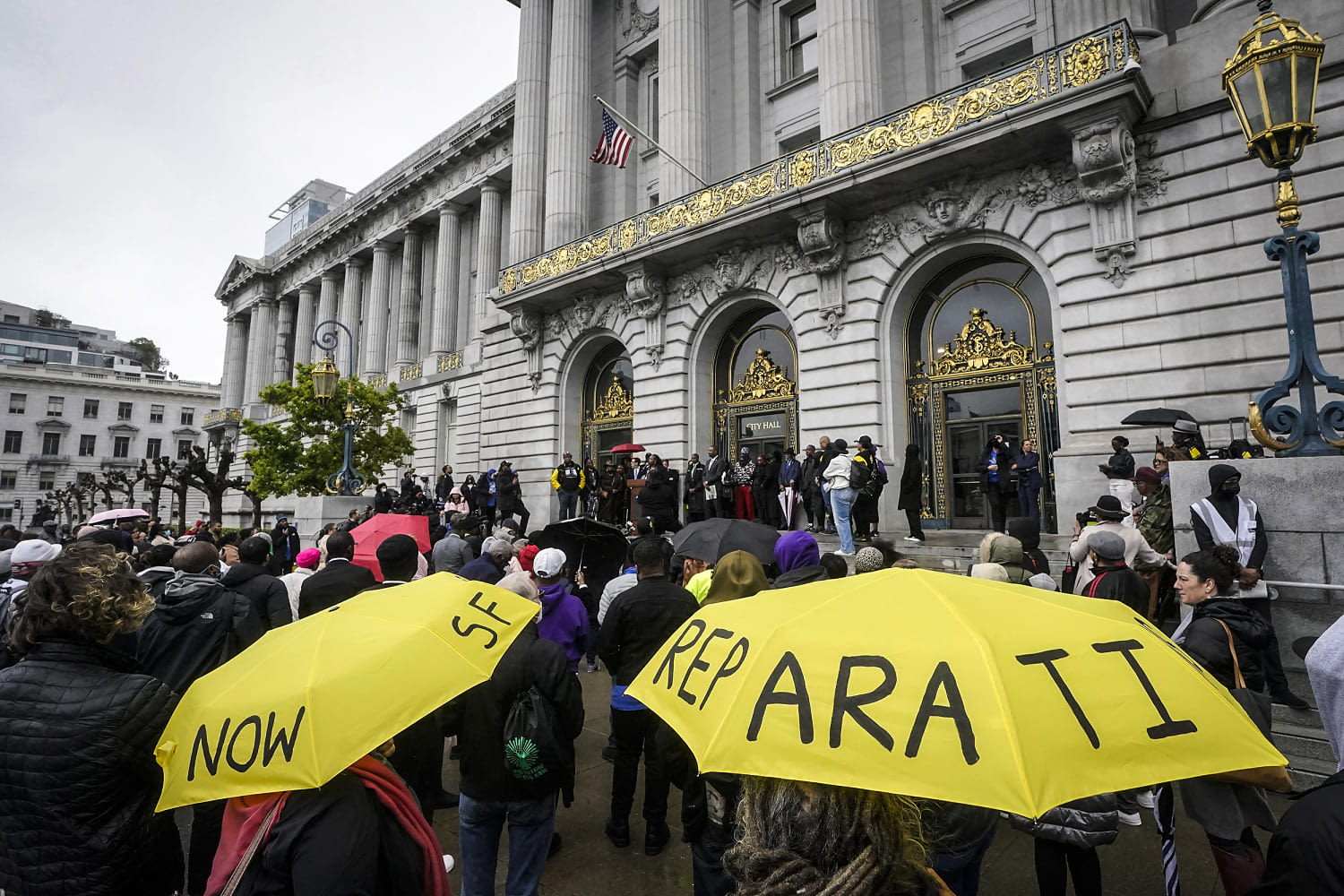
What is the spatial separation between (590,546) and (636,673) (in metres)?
3.74

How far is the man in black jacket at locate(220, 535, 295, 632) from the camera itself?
4.98 m

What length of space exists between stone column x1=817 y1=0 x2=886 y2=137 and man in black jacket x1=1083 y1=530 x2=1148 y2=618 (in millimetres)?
14494

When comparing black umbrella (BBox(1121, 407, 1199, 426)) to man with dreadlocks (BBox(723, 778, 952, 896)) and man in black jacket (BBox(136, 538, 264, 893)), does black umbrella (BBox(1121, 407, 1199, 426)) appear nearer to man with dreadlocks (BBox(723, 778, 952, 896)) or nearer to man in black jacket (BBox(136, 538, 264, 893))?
man with dreadlocks (BBox(723, 778, 952, 896))

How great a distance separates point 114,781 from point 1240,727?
3.61m

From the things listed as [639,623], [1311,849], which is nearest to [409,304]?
[639,623]

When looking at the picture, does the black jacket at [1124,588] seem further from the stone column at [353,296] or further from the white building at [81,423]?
the white building at [81,423]

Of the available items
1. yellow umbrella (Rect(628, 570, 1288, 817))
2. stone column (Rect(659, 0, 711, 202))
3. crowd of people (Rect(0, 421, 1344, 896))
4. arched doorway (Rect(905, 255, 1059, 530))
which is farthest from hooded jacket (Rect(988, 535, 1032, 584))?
stone column (Rect(659, 0, 711, 202))

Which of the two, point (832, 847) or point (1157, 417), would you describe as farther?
point (1157, 417)

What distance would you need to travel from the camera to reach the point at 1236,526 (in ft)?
19.8

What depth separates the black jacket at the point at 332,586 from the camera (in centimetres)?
518

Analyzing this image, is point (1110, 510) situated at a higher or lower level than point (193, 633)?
higher

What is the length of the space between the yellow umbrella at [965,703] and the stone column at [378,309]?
44.7m

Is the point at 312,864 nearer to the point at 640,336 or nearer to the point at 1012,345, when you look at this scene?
the point at 1012,345

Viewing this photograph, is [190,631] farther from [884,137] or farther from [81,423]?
[81,423]
